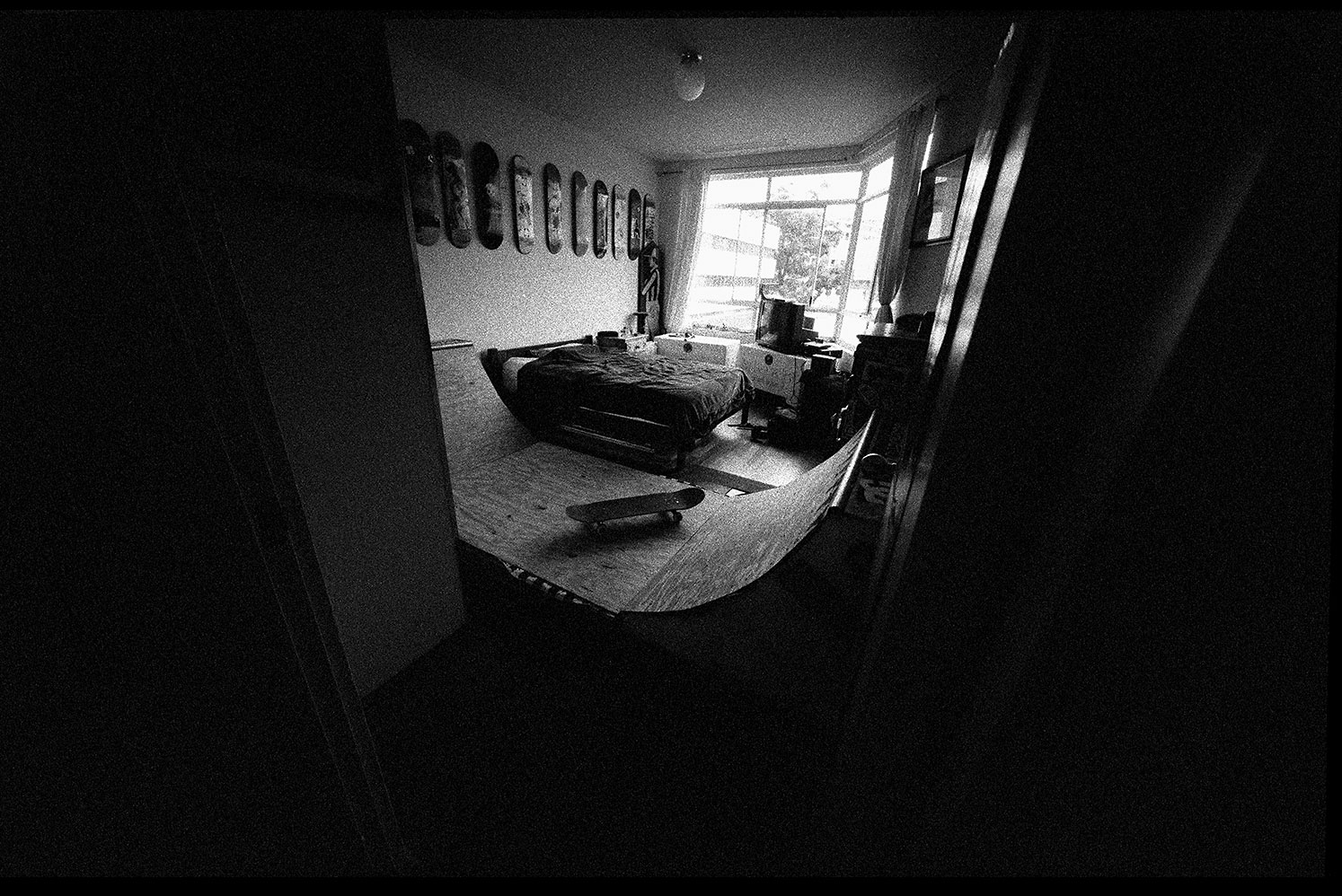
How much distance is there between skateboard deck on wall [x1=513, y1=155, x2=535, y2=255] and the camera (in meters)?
4.15

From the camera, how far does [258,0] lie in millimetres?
434

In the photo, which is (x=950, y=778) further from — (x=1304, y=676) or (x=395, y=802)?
(x=395, y=802)

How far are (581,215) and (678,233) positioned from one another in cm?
165

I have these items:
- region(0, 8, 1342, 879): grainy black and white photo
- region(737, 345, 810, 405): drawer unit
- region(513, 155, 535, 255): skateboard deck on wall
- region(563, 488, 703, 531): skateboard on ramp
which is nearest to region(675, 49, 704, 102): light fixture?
region(513, 155, 535, 255): skateboard deck on wall

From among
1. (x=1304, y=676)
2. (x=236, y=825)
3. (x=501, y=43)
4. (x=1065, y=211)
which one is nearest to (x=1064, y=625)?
(x=1304, y=676)

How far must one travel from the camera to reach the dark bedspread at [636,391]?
10.5ft

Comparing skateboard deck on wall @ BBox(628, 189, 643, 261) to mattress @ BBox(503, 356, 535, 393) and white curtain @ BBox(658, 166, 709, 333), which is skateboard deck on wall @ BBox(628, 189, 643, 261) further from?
mattress @ BBox(503, 356, 535, 393)

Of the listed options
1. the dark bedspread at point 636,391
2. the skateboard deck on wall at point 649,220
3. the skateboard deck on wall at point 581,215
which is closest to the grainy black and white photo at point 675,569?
the dark bedspread at point 636,391

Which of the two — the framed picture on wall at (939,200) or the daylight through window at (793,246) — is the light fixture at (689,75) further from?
the daylight through window at (793,246)

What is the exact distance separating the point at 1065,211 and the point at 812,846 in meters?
1.30

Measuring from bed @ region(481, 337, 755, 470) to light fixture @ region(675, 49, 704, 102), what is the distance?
2099 millimetres

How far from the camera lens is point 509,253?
4.28 metres

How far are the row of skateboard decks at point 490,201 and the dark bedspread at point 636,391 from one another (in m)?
1.32

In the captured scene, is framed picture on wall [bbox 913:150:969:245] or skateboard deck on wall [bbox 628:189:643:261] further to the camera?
skateboard deck on wall [bbox 628:189:643:261]
